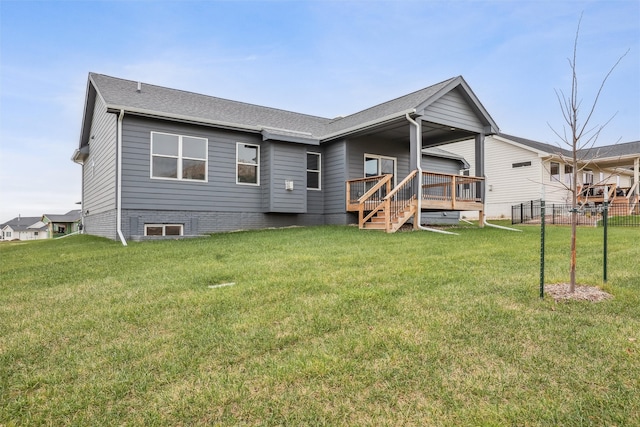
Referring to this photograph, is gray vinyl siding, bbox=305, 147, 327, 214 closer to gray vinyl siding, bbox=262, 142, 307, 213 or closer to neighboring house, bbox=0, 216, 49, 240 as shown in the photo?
gray vinyl siding, bbox=262, 142, 307, 213

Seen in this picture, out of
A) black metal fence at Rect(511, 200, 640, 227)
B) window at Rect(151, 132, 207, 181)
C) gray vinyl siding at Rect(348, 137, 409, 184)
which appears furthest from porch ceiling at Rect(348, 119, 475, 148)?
window at Rect(151, 132, 207, 181)

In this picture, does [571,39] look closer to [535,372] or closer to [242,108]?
[535,372]

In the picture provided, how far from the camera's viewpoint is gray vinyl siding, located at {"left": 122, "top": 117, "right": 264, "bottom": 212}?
10.2m

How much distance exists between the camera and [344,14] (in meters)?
13.8

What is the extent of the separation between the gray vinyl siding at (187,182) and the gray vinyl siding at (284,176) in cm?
48

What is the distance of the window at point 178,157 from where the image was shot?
34.8 ft

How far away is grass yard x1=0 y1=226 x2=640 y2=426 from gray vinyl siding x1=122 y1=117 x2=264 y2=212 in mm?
5596

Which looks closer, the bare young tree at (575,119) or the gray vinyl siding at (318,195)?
the bare young tree at (575,119)

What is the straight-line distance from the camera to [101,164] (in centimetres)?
1238

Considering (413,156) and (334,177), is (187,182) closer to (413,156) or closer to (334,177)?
(334,177)

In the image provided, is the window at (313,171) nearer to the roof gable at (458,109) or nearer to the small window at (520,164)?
the roof gable at (458,109)

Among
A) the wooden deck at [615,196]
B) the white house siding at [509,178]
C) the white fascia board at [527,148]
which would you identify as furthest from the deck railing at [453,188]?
the white house siding at [509,178]

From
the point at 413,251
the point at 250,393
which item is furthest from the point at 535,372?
the point at 413,251

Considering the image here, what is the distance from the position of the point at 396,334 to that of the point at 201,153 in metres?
9.82
